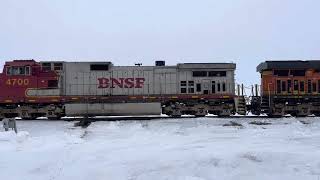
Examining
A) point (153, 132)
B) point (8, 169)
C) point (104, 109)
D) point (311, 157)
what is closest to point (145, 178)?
point (8, 169)

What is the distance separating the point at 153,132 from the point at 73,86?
34.0 ft

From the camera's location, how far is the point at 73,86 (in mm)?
25203

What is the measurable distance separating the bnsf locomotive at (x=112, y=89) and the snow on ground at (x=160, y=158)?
34.5ft

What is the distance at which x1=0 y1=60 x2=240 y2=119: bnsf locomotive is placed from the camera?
24.6 m

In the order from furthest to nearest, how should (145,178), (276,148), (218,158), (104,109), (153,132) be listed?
(104,109)
(153,132)
(276,148)
(218,158)
(145,178)

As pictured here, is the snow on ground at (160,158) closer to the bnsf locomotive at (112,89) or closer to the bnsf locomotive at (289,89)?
the bnsf locomotive at (112,89)

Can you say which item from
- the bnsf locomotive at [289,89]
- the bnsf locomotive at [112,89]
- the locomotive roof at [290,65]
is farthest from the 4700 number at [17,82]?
the locomotive roof at [290,65]

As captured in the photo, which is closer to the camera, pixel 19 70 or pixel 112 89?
pixel 19 70

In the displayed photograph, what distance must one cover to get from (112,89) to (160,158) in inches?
625

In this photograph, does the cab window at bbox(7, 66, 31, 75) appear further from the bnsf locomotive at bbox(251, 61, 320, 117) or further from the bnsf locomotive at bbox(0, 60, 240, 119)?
the bnsf locomotive at bbox(251, 61, 320, 117)

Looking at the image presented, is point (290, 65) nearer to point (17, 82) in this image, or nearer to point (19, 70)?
point (19, 70)

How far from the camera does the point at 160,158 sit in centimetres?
985

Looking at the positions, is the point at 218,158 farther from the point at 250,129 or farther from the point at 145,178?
the point at 250,129

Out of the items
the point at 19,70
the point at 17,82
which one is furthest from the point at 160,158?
the point at 19,70
